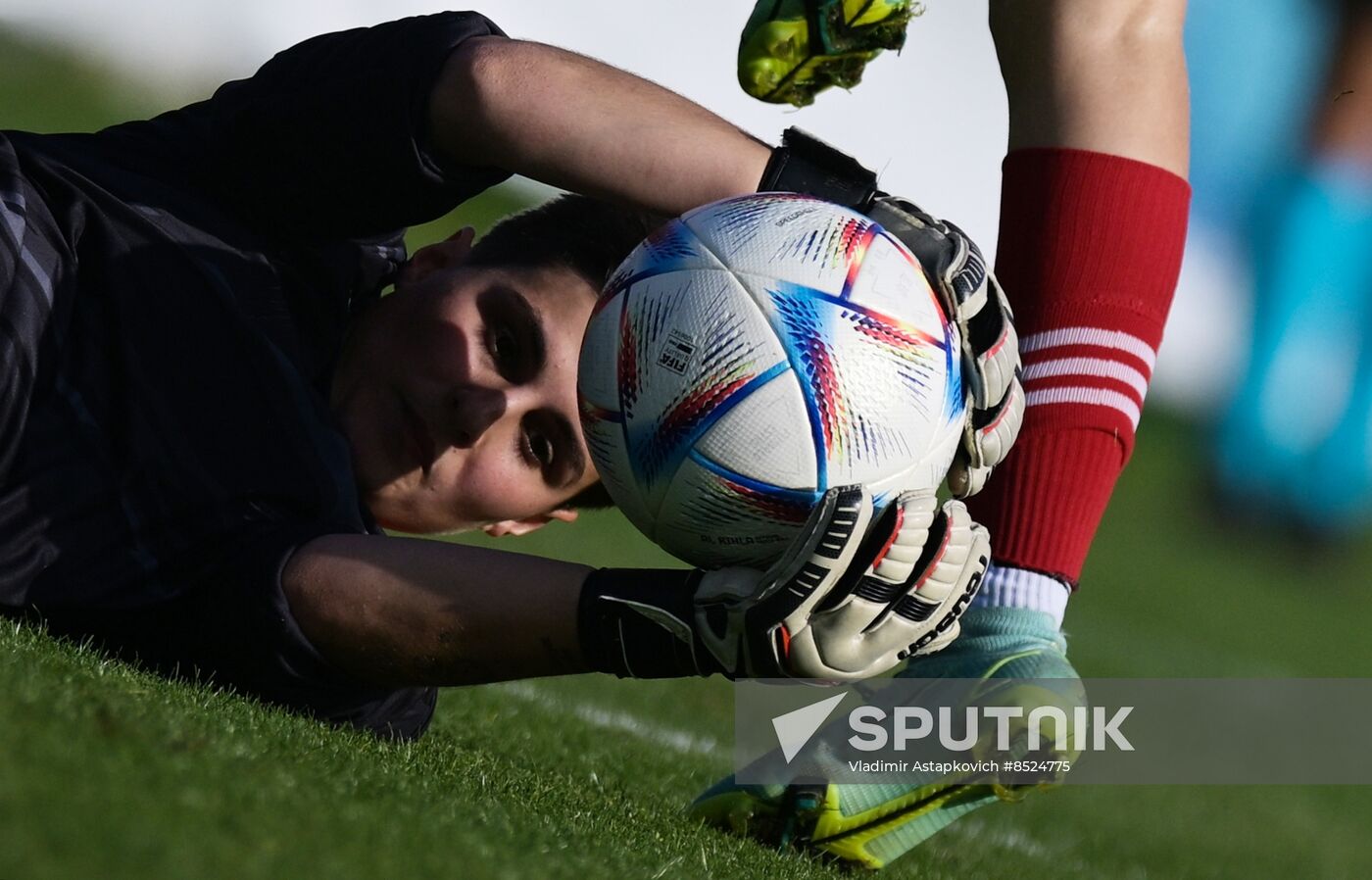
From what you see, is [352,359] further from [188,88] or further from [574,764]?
[188,88]

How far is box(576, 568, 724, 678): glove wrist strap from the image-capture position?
2.28 metres

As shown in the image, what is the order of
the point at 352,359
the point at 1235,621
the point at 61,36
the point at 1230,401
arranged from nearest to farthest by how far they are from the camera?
the point at 352,359 → the point at 1235,621 → the point at 1230,401 → the point at 61,36

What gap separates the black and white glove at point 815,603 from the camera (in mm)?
2182

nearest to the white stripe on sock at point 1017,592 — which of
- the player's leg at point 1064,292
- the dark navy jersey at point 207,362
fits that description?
the player's leg at point 1064,292

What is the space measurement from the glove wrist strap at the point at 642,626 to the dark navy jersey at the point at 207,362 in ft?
1.60

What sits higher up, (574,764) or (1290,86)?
(1290,86)

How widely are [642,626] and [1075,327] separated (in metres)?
1.03

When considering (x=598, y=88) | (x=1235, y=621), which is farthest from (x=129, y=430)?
(x=1235, y=621)

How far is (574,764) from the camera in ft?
10.4

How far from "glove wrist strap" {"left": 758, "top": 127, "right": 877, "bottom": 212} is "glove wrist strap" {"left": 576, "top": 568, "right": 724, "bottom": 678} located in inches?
27.3

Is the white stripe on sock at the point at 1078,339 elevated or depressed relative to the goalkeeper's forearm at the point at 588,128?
depressed

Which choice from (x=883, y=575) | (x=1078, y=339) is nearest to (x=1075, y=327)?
(x=1078, y=339)

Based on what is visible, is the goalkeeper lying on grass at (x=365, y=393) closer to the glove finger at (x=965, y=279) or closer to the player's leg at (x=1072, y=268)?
the glove finger at (x=965, y=279)

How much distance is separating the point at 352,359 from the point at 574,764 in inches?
34.9
